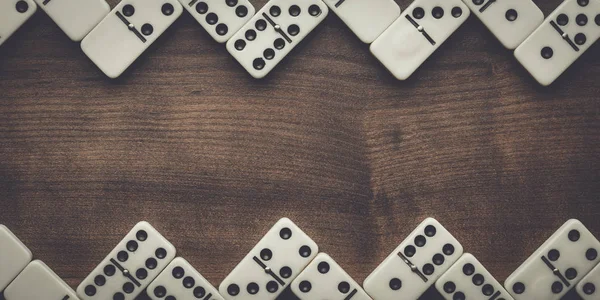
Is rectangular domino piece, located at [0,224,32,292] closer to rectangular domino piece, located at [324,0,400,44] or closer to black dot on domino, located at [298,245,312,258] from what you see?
black dot on domino, located at [298,245,312,258]

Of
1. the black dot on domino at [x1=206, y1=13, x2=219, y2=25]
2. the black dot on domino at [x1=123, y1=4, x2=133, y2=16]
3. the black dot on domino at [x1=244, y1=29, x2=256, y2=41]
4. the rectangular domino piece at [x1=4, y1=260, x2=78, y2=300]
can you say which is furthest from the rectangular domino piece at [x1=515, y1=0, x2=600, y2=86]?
the rectangular domino piece at [x1=4, y1=260, x2=78, y2=300]

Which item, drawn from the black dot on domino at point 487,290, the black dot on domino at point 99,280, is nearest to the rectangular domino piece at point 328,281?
the black dot on domino at point 487,290

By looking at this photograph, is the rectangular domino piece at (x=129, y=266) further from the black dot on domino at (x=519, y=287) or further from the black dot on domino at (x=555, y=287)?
the black dot on domino at (x=555, y=287)

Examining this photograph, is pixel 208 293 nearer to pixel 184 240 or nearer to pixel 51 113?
pixel 184 240

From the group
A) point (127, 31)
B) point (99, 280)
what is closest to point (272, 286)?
point (99, 280)

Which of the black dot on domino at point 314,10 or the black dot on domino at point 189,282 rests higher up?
the black dot on domino at point 314,10

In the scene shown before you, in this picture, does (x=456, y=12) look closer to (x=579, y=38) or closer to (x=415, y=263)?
(x=579, y=38)

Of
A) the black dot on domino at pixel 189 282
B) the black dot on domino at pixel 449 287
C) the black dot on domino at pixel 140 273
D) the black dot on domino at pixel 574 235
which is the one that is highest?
the black dot on domino at pixel 574 235
